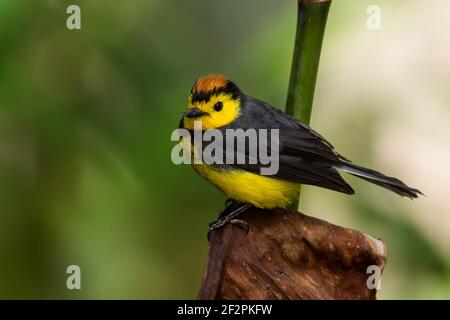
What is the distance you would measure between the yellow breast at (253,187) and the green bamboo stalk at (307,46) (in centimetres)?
80

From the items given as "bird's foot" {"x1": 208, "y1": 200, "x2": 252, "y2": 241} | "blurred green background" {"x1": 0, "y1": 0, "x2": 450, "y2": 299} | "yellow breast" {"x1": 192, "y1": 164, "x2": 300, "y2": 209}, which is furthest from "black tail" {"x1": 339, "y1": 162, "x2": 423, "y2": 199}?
"bird's foot" {"x1": 208, "y1": 200, "x2": 252, "y2": 241}

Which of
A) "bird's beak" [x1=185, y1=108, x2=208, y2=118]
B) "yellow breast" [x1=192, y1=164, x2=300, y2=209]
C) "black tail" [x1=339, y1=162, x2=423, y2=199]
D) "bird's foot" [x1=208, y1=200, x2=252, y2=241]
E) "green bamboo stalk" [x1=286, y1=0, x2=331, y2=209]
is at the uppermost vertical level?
"green bamboo stalk" [x1=286, y1=0, x2=331, y2=209]

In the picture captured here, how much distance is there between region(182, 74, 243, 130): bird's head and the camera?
3.43 m

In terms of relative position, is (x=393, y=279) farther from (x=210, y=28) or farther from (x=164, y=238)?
(x=210, y=28)

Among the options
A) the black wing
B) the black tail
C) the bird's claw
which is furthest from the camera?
the black wing

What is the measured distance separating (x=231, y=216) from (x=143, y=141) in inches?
18.7

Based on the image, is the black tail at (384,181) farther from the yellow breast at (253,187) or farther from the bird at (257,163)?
the yellow breast at (253,187)

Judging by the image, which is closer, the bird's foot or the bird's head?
the bird's foot

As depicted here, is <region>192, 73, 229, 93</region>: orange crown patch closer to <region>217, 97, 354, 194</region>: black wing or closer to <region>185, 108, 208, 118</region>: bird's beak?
<region>185, 108, 208, 118</region>: bird's beak

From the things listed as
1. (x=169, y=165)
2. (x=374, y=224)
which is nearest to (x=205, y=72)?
(x=169, y=165)

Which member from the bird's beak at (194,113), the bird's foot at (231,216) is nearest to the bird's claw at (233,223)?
the bird's foot at (231,216)

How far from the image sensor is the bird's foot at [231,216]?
2928 millimetres

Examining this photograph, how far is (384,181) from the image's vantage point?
3160 mm

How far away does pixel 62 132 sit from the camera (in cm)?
332
